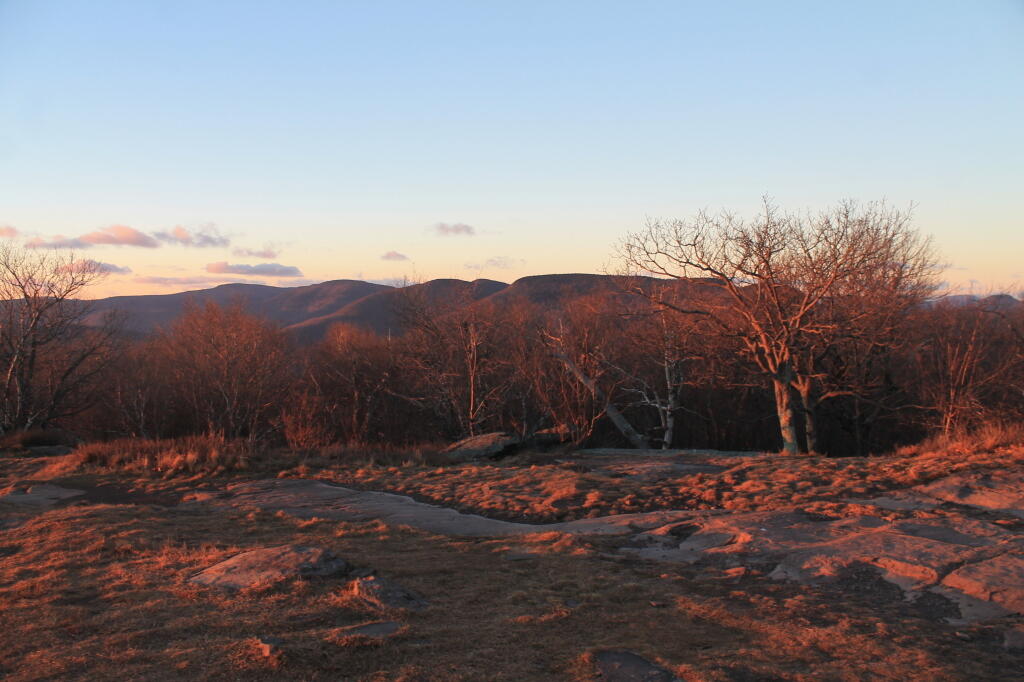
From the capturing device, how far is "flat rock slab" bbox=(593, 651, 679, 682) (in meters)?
4.16

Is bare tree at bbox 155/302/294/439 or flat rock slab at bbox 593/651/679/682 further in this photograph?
bare tree at bbox 155/302/294/439

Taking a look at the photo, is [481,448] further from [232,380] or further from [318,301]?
[318,301]

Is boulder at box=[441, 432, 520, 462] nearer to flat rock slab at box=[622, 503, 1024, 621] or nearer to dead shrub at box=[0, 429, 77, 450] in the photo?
flat rock slab at box=[622, 503, 1024, 621]

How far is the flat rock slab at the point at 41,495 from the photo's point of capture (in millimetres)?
11727

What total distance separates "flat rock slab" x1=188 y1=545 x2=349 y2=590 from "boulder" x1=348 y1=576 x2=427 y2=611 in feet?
1.72

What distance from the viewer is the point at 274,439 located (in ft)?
94.7

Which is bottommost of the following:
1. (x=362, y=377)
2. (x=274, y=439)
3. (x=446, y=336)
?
(x=274, y=439)

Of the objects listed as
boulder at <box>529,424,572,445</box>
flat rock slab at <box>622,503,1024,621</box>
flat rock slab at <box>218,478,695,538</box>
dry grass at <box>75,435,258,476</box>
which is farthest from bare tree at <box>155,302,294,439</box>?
flat rock slab at <box>622,503,1024,621</box>

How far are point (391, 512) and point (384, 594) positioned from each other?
532 centimetres

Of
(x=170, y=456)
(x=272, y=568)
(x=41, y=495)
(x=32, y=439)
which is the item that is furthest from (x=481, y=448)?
(x=32, y=439)

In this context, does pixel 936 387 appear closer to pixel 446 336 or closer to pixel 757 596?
pixel 446 336

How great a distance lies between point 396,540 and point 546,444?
12.6 m

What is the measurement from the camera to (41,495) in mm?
12578

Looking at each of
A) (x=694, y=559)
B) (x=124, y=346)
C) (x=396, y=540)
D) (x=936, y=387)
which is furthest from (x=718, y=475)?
(x=124, y=346)
